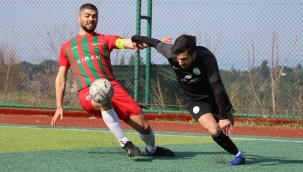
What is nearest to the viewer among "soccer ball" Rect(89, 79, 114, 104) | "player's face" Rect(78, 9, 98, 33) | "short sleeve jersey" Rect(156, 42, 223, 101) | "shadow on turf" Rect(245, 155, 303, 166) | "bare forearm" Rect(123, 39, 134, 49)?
"short sleeve jersey" Rect(156, 42, 223, 101)

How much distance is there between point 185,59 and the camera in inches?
266

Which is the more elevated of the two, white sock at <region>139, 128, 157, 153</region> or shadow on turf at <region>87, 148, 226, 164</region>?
white sock at <region>139, 128, 157, 153</region>

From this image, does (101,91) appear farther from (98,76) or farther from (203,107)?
(203,107)

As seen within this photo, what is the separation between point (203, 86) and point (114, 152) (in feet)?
5.02

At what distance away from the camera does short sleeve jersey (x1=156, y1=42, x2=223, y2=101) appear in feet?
22.4

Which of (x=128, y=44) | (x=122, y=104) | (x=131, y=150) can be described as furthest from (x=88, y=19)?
(x=131, y=150)

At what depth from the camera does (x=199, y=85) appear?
279 inches

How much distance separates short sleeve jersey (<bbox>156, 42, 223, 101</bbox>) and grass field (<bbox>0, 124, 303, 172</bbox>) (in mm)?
727

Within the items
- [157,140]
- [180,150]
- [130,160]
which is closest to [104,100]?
[130,160]

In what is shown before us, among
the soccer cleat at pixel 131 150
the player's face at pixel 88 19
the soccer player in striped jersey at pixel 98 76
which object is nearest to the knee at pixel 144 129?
the soccer player in striped jersey at pixel 98 76

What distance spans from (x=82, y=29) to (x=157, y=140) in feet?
8.20

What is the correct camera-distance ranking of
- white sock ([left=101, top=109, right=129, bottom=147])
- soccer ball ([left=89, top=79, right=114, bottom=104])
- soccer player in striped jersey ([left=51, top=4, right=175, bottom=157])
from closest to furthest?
1. soccer ball ([left=89, top=79, right=114, bottom=104])
2. white sock ([left=101, top=109, right=129, bottom=147])
3. soccer player in striped jersey ([left=51, top=4, right=175, bottom=157])

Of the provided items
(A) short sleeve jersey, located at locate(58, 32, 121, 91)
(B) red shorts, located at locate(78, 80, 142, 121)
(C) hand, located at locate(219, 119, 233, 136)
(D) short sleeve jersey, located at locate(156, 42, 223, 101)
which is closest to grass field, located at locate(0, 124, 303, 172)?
(C) hand, located at locate(219, 119, 233, 136)

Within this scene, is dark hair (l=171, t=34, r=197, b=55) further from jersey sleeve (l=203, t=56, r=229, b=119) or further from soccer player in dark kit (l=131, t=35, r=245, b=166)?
jersey sleeve (l=203, t=56, r=229, b=119)
